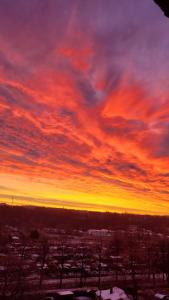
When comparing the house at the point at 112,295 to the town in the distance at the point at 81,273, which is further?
the town in the distance at the point at 81,273

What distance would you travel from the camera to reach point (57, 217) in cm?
14612

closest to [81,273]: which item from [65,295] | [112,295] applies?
[65,295]

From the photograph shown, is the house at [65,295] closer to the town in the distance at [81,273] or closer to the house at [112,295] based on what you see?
the town in the distance at [81,273]

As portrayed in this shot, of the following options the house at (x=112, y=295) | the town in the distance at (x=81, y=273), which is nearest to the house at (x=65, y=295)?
the town in the distance at (x=81, y=273)

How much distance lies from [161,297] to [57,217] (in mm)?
119190

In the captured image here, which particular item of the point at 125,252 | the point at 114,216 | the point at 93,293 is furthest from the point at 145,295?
the point at 114,216

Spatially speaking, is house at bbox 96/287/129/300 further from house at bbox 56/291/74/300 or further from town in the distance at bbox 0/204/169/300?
house at bbox 56/291/74/300

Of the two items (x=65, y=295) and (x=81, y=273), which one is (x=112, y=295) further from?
(x=81, y=273)

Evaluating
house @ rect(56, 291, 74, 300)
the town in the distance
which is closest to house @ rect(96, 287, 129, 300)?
the town in the distance

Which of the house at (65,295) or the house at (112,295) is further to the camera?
the house at (65,295)

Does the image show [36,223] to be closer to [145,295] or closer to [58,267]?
[58,267]

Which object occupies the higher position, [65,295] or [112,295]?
[112,295]

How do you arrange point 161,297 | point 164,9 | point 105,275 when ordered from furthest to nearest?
point 105,275
point 161,297
point 164,9

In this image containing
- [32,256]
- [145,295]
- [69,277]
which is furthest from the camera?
[32,256]
